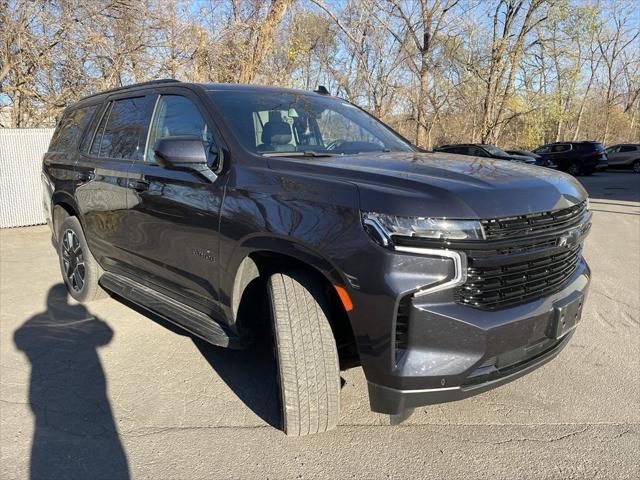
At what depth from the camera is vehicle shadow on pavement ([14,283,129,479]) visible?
2.46m

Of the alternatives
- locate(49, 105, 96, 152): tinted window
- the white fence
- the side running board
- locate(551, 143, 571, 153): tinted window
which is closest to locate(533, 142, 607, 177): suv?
locate(551, 143, 571, 153): tinted window

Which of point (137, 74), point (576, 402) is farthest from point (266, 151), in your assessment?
point (137, 74)

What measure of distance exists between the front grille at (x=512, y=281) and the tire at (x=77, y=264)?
3.53 m

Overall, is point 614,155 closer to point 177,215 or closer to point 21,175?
point 21,175

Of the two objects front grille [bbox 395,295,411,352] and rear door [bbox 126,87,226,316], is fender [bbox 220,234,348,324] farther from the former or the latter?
front grille [bbox 395,295,411,352]

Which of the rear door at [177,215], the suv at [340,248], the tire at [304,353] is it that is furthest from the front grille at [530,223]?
the rear door at [177,215]

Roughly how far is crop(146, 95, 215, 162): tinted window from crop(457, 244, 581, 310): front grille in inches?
68.3

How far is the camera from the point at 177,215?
313 centimetres

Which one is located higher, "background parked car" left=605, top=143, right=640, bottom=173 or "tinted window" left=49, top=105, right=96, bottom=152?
"tinted window" left=49, top=105, right=96, bottom=152

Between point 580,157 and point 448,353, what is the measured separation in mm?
27222

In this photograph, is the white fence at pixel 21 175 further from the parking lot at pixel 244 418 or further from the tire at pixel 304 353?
the tire at pixel 304 353

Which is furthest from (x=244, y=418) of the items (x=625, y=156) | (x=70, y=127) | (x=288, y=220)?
(x=625, y=156)

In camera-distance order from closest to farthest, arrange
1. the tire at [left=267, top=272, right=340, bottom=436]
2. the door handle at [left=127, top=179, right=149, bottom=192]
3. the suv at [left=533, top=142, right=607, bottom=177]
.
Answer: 1. the tire at [left=267, top=272, right=340, bottom=436]
2. the door handle at [left=127, top=179, right=149, bottom=192]
3. the suv at [left=533, top=142, right=607, bottom=177]

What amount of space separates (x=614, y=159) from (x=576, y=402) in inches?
1185
